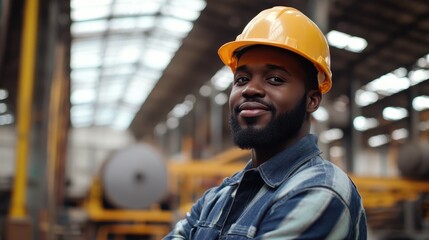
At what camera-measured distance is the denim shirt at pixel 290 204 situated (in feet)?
4.62

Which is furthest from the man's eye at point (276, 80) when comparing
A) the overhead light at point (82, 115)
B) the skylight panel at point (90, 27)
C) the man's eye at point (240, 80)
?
the overhead light at point (82, 115)

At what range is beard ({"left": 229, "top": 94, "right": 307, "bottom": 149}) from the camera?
5.42ft

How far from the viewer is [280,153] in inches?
65.2

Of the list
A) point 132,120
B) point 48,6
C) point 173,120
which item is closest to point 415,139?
point 48,6

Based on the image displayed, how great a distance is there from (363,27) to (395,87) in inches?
66.6

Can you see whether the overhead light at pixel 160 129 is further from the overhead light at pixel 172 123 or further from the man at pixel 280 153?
the man at pixel 280 153

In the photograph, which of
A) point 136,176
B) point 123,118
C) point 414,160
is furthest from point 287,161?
point 123,118

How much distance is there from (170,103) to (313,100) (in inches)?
923

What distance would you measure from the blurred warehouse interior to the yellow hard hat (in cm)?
293

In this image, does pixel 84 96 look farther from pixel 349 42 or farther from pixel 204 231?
pixel 204 231

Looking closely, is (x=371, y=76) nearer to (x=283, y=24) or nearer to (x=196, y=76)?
(x=283, y=24)

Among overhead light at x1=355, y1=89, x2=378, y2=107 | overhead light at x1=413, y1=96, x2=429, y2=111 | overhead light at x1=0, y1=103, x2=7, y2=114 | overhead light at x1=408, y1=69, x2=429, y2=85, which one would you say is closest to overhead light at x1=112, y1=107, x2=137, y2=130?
overhead light at x1=0, y1=103, x2=7, y2=114

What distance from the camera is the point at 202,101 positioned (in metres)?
21.8

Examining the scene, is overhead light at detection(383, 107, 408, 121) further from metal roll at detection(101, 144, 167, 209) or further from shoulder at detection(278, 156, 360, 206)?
shoulder at detection(278, 156, 360, 206)
